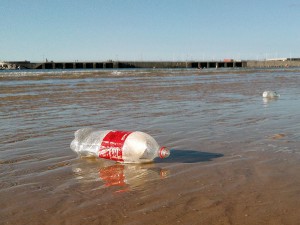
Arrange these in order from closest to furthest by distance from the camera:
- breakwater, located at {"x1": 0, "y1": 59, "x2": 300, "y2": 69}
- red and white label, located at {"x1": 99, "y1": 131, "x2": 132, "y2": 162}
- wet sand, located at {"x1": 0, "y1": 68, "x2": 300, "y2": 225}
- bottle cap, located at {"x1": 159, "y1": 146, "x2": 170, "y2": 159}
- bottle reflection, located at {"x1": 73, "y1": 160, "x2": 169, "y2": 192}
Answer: wet sand, located at {"x1": 0, "y1": 68, "x2": 300, "y2": 225} → bottle reflection, located at {"x1": 73, "y1": 160, "x2": 169, "y2": 192} → bottle cap, located at {"x1": 159, "y1": 146, "x2": 170, "y2": 159} → red and white label, located at {"x1": 99, "y1": 131, "x2": 132, "y2": 162} → breakwater, located at {"x1": 0, "y1": 59, "x2": 300, "y2": 69}

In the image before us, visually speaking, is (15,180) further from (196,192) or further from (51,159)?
(196,192)

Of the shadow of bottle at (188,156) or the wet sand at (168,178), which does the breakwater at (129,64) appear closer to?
the wet sand at (168,178)

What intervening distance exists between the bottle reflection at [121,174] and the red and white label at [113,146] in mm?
140

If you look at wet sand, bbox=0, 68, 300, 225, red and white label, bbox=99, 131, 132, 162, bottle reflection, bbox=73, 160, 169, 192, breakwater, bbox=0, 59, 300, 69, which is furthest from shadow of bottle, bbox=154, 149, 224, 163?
breakwater, bbox=0, 59, 300, 69

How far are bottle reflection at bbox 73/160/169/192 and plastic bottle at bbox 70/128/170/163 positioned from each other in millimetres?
114

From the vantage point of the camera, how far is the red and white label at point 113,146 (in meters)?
5.01

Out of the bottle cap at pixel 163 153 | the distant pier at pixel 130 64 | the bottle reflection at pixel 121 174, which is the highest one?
the distant pier at pixel 130 64

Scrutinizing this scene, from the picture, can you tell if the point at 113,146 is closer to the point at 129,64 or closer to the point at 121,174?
the point at 121,174

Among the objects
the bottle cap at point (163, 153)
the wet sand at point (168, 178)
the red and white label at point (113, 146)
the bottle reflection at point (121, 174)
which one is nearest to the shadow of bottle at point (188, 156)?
the wet sand at point (168, 178)

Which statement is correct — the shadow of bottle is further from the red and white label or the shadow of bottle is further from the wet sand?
the red and white label

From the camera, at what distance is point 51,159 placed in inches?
207

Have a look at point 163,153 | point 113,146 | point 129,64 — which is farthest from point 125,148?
point 129,64

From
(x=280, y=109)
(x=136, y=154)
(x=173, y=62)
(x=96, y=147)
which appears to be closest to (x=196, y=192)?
(x=136, y=154)

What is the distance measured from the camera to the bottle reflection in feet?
13.4
